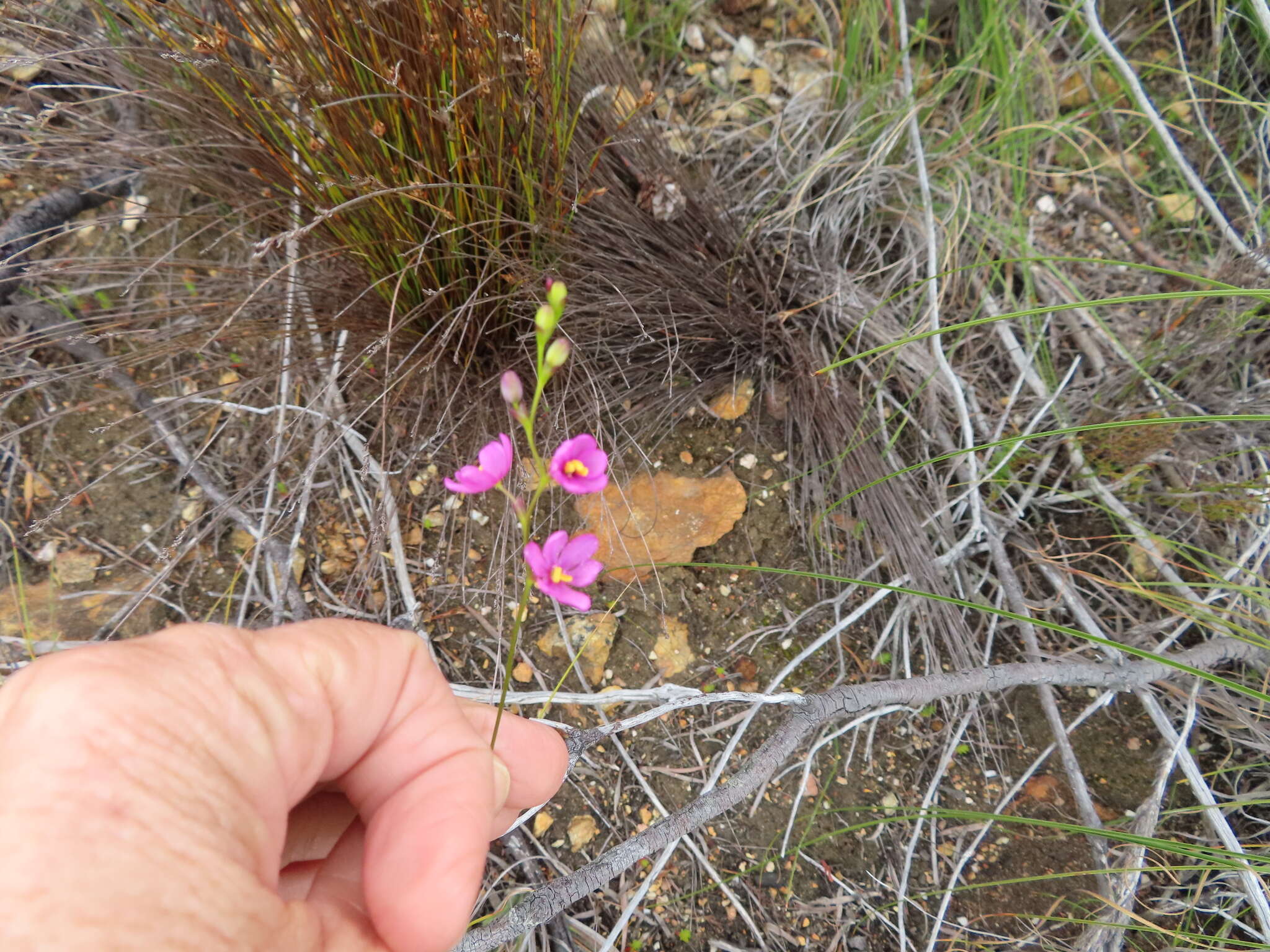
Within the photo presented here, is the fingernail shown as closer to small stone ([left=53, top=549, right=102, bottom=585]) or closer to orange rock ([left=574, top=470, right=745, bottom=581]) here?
orange rock ([left=574, top=470, right=745, bottom=581])

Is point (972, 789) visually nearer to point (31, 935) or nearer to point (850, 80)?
point (31, 935)

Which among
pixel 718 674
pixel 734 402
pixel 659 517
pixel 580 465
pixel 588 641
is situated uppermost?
pixel 580 465

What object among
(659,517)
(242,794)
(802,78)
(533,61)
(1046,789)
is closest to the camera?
(242,794)

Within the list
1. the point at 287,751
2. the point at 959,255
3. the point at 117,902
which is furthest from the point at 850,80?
the point at 117,902

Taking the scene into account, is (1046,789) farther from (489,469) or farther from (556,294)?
(556,294)

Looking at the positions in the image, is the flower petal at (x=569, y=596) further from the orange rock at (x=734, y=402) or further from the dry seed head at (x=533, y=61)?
the orange rock at (x=734, y=402)

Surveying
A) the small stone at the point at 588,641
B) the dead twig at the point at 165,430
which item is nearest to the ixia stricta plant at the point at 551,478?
the small stone at the point at 588,641

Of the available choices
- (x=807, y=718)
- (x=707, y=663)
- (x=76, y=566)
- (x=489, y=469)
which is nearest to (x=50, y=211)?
(x=76, y=566)
